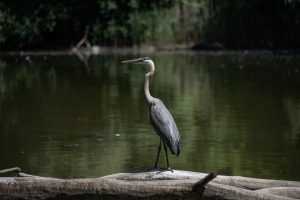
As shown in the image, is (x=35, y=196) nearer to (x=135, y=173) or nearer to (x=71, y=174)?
(x=135, y=173)

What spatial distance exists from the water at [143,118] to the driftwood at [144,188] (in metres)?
3.07

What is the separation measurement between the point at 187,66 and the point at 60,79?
514 centimetres

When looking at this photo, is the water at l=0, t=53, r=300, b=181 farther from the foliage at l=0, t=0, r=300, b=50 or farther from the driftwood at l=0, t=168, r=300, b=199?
the foliage at l=0, t=0, r=300, b=50

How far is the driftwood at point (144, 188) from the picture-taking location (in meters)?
7.83

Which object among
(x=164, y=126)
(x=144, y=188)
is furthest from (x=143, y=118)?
(x=144, y=188)

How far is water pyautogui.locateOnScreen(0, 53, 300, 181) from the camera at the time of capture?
1258cm

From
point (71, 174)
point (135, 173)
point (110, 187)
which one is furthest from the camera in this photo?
point (71, 174)

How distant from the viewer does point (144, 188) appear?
26.5ft

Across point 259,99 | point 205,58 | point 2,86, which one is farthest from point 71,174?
point 205,58

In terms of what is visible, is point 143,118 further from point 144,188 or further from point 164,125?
point 144,188

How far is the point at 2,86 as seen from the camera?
23719mm

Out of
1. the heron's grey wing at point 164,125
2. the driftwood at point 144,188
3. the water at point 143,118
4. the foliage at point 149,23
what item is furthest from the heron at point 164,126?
the foliage at point 149,23

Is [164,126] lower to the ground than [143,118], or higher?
higher

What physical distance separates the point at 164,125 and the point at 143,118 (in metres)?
6.97
